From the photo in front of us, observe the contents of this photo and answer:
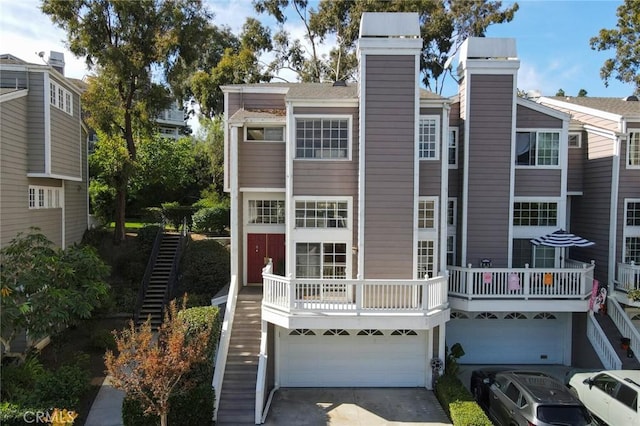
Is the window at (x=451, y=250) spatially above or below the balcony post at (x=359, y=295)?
above

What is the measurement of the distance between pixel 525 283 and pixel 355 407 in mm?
6436

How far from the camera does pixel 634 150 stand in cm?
1504

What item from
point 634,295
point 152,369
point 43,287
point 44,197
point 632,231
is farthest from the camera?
point 44,197

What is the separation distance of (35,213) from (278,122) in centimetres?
882

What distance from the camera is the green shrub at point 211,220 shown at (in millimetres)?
22141

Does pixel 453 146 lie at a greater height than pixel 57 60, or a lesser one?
lesser

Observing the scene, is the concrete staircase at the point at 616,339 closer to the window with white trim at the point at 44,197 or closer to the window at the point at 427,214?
the window at the point at 427,214

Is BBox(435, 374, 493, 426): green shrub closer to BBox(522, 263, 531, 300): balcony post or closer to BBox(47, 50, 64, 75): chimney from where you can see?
BBox(522, 263, 531, 300): balcony post

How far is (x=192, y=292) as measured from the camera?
682 inches

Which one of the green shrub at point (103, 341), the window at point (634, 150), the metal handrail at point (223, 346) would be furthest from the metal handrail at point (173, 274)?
the window at point (634, 150)

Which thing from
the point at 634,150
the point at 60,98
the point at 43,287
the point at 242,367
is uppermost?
the point at 60,98

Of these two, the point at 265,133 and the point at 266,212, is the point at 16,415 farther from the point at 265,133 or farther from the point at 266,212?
the point at 265,133

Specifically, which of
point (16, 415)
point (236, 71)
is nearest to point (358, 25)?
point (236, 71)

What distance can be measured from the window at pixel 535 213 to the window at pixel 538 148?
56.4 inches
